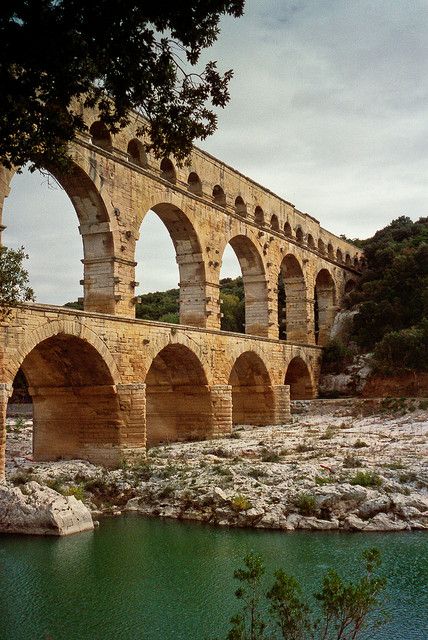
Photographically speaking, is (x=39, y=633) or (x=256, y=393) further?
(x=256, y=393)

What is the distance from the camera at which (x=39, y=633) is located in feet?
25.9

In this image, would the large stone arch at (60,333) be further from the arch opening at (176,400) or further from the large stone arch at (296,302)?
the large stone arch at (296,302)

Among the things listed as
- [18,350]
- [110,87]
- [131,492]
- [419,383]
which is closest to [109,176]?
[18,350]

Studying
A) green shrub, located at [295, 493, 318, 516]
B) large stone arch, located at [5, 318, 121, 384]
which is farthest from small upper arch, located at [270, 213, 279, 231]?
green shrub, located at [295, 493, 318, 516]

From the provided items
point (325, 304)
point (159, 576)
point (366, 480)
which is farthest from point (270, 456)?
point (325, 304)

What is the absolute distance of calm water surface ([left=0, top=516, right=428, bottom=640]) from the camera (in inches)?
317

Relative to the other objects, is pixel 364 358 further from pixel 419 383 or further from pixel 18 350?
pixel 18 350

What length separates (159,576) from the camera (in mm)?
10195

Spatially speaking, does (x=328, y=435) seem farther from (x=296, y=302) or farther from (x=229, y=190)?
(x=296, y=302)

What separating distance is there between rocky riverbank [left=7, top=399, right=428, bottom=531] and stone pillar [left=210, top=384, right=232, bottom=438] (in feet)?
5.23

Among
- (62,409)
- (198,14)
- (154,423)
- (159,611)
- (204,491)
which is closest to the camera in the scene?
(198,14)

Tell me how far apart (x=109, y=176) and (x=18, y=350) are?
6311mm

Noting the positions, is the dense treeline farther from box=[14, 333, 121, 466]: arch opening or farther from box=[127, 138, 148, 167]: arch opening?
box=[14, 333, 121, 466]: arch opening

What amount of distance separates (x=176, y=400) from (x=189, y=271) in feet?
14.7
